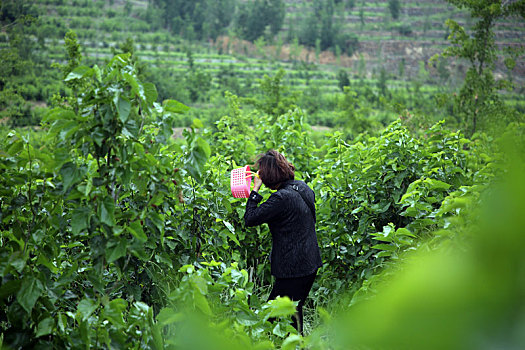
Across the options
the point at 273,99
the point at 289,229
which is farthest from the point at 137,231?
the point at 273,99

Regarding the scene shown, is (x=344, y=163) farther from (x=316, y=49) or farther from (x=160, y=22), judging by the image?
(x=160, y=22)

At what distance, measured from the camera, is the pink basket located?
11.7ft

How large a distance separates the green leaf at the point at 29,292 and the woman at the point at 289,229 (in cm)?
182

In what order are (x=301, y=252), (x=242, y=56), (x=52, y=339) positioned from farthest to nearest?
(x=242, y=56) < (x=301, y=252) < (x=52, y=339)

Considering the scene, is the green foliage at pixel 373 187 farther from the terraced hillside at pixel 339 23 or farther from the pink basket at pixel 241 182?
the terraced hillside at pixel 339 23

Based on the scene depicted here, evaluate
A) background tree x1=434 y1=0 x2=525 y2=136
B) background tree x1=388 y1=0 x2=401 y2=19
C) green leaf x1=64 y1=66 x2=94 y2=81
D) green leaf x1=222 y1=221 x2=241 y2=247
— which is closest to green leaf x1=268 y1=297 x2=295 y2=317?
green leaf x1=64 y1=66 x2=94 y2=81

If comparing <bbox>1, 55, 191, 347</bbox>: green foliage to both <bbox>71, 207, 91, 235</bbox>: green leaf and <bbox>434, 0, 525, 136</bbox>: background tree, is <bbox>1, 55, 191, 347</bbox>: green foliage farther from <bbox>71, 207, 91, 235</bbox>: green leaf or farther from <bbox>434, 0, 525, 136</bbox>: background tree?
<bbox>434, 0, 525, 136</bbox>: background tree

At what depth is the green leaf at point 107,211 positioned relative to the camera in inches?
64.6

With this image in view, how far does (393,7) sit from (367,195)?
4734 cm

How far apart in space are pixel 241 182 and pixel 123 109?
196 cm

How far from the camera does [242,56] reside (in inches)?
1565

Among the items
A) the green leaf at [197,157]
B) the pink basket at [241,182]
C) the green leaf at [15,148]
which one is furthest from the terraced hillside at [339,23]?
the green leaf at [197,157]

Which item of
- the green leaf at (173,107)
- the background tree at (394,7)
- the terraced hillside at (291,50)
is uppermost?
the background tree at (394,7)

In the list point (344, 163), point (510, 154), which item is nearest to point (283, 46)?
point (344, 163)
